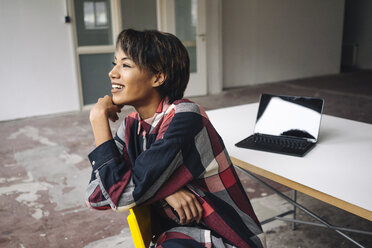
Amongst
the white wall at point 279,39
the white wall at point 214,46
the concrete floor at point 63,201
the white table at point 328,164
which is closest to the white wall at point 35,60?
the concrete floor at point 63,201

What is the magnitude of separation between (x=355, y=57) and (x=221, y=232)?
389 inches

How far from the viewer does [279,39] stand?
7.99m

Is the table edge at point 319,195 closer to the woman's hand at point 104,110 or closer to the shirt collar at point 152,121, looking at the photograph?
the shirt collar at point 152,121

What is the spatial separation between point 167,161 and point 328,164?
0.71 meters

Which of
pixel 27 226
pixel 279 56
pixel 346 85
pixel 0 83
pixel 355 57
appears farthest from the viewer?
pixel 355 57

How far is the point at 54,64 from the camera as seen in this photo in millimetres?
5500

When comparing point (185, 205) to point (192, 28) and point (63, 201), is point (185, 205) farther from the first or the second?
point (192, 28)

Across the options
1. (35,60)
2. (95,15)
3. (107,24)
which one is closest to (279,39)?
(107,24)

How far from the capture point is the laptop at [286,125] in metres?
1.67

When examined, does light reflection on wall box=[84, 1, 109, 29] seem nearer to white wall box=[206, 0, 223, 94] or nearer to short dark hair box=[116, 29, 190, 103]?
white wall box=[206, 0, 223, 94]

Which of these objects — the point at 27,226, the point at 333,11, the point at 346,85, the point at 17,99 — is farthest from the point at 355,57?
the point at 27,226

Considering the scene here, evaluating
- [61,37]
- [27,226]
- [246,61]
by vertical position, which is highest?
[61,37]

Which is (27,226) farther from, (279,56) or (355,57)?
(355,57)

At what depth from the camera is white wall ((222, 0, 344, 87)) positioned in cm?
743
